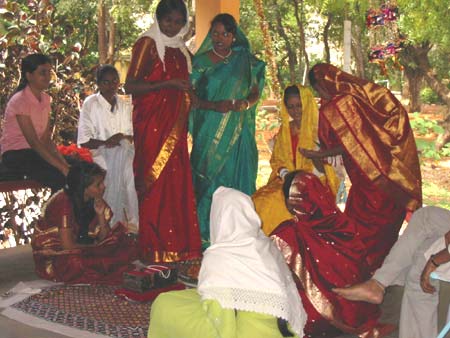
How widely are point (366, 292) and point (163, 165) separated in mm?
2012

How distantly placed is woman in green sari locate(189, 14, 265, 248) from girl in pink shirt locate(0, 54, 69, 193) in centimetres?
99

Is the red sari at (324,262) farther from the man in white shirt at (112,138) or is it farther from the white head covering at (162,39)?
the man in white shirt at (112,138)

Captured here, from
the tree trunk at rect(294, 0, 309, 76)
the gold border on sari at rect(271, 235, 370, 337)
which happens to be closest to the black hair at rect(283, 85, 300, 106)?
the gold border on sari at rect(271, 235, 370, 337)

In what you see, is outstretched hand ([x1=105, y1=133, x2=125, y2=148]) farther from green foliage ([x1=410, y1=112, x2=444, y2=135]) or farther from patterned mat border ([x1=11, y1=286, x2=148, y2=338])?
green foliage ([x1=410, y1=112, x2=444, y2=135])

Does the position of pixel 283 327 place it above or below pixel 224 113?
below

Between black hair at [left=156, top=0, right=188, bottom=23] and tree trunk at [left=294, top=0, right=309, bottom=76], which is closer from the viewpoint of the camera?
black hair at [left=156, top=0, right=188, bottom=23]

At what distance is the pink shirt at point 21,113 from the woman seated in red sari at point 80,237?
27.3 inches

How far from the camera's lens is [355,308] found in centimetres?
381

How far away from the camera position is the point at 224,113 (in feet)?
17.3

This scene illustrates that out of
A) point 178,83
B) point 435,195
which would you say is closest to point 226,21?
point 178,83

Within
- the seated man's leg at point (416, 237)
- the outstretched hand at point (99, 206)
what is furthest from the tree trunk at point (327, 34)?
the seated man's leg at point (416, 237)

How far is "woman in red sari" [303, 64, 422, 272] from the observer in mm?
4445

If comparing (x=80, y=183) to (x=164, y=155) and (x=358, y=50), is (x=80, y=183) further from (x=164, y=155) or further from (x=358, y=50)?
(x=358, y=50)

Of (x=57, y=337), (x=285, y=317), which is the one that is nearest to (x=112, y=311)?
(x=57, y=337)
